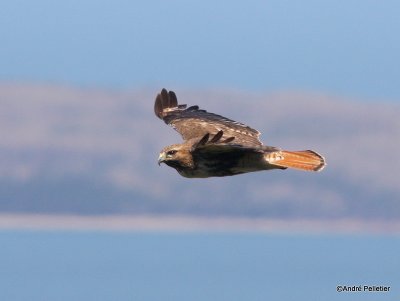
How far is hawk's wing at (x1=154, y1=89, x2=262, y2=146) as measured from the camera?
71.2 ft

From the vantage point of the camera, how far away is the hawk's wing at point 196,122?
2169 cm

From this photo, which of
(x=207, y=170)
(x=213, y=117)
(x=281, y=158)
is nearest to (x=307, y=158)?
(x=281, y=158)

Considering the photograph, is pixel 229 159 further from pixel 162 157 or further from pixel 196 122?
pixel 196 122

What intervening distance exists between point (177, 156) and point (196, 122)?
3583mm

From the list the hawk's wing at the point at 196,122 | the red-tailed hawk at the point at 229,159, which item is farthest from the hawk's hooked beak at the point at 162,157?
the hawk's wing at the point at 196,122

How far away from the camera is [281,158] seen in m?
19.0

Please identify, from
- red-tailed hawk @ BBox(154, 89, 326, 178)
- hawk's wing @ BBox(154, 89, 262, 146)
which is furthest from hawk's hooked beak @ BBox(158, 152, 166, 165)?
hawk's wing @ BBox(154, 89, 262, 146)

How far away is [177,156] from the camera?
19.2 meters

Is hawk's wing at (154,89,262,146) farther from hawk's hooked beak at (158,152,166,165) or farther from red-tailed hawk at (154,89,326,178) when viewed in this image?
hawk's hooked beak at (158,152,166,165)

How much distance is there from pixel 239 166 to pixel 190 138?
2.19 m

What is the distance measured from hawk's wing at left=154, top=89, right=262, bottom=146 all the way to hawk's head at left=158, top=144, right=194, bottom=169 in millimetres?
1595

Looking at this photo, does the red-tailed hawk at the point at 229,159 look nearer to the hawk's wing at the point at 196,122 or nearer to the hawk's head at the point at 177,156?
the hawk's head at the point at 177,156

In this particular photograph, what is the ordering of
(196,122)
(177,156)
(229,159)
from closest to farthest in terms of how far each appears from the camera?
(229,159)
(177,156)
(196,122)

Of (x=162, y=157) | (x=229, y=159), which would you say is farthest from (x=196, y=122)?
(x=229, y=159)
